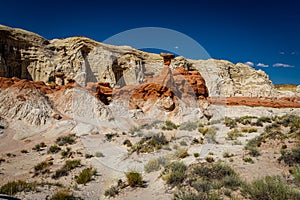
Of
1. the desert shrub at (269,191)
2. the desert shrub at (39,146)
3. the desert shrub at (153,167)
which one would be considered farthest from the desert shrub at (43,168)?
the desert shrub at (269,191)

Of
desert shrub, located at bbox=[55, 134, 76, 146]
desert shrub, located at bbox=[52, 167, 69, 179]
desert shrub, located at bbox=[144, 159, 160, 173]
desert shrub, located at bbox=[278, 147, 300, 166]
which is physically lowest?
desert shrub, located at bbox=[55, 134, 76, 146]

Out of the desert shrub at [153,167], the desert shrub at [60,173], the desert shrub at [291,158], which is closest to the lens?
the desert shrub at [291,158]

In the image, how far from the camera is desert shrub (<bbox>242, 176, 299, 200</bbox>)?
14.0 ft

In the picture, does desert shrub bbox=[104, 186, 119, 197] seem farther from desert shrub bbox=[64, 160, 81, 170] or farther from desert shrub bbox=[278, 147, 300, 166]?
desert shrub bbox=[278, 147, 300, 166]

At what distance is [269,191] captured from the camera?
4512mm

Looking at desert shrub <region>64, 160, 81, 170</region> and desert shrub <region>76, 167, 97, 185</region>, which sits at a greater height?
desert shrub <region>76, 167, 97, 185</region>

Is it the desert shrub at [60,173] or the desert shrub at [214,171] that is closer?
the desert shrub at [214,171]

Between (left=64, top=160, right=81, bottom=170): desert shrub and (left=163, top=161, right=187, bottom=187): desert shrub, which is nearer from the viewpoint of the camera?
(left=163, top=161, right=187, bottom=187): desert shrub

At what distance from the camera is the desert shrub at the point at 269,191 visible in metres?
4.27

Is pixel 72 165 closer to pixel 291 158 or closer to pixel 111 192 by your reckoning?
pixel 111 192

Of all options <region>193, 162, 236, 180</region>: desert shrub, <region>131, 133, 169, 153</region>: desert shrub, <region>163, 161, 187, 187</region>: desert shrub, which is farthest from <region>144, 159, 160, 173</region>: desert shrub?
<region>131, 133, 169, 153</region>: desert shrub

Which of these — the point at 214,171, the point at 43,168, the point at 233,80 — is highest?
the point at 233,80

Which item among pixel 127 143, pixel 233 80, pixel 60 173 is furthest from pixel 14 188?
pixel 233 80

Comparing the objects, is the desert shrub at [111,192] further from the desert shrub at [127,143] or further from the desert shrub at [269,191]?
the desert shrub at [127,143]
